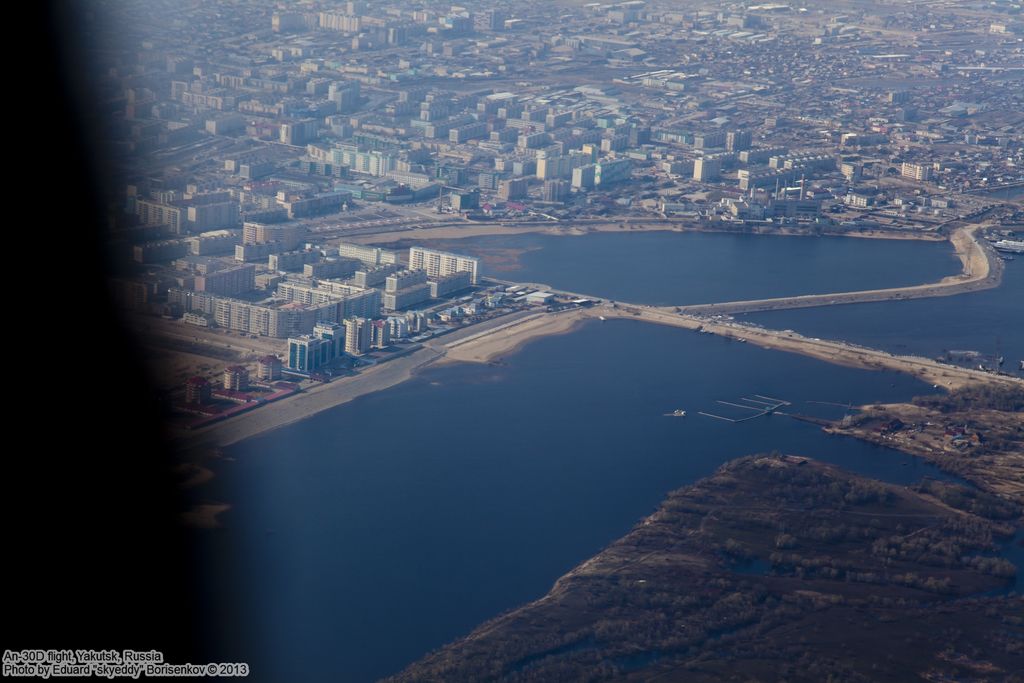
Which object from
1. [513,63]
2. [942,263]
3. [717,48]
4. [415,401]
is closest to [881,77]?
[717,48]

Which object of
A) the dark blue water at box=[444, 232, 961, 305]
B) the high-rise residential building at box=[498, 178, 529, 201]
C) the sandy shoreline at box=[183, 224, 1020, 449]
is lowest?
the sandy shoreline at box=[183, 224, 1020, 449]

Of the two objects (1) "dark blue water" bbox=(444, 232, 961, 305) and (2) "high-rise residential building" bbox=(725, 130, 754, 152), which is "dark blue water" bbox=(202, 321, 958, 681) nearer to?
(1) "dark blue water" bbox=(444, 232, 961, 305)

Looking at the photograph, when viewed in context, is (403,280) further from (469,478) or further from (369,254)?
(469,478)

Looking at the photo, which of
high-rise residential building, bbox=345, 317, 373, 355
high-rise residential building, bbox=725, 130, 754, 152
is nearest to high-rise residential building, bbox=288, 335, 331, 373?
high-rise residential building, bbox=345, 317, 373, 355

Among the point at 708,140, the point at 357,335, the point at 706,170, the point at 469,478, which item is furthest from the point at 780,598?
the point at 708,140

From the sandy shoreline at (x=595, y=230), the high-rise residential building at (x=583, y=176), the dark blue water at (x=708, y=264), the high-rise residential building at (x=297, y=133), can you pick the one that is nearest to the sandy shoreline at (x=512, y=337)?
the dark blue water at (x=708, y=264)

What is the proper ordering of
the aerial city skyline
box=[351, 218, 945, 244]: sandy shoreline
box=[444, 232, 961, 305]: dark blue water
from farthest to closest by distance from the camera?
box=[351, 218, 945, 244]: sandy shoreline → box=[444, 232, 961, 305]: dark blue water → the aerial city skyline

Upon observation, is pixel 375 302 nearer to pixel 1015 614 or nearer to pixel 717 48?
pixel 1015 614
